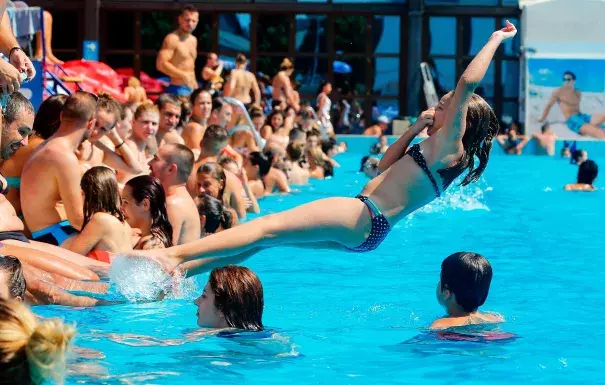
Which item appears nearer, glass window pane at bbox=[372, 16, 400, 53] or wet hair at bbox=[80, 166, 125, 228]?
wet hair at bbox=[80, 166, 125, 228]

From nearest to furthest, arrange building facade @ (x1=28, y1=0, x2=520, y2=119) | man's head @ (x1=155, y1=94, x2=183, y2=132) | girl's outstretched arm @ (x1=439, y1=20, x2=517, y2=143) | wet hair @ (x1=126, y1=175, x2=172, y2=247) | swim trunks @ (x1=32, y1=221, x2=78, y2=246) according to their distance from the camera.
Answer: girl's outstretched arm @ (x1=439, y1=20, x2=517, y2=143), wet hair @ (x1=126, y1=175, x2=172, y2=247), swim trunks @ (x1=32, y1=221, x2=78, y2=246), man's head @ (x1=155, y1=94, x2=183, y2=132), building facade @ (x1=28, y1=0, x2=520, y2=119)

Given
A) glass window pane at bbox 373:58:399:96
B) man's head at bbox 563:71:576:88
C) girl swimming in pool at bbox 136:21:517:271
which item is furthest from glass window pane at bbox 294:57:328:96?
girl swimming in pool at bbox 136:21:517:271

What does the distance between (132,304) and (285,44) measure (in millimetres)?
20145

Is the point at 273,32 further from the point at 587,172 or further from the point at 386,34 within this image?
the point at 587,172

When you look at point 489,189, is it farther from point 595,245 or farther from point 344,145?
point 344,145

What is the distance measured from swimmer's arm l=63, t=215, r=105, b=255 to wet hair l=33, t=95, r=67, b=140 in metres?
1.06

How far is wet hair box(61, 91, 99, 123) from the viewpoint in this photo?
6.80 meters

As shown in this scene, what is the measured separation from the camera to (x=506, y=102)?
26469mm

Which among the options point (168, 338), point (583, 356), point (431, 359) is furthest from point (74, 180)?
point (583, 356)

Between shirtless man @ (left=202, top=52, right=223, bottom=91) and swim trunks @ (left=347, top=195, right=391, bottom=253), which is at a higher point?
swim trunks @ (left=347, top=195, right=391, bottom=253)

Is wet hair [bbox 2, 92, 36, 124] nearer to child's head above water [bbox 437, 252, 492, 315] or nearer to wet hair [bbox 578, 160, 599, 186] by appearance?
child's head above water [bbox 437, 252, 492, 315]

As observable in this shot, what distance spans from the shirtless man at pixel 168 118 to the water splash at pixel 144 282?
341cm

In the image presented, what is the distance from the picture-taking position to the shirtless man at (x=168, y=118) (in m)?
10.2

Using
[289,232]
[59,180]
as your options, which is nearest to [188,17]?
[59,180]
